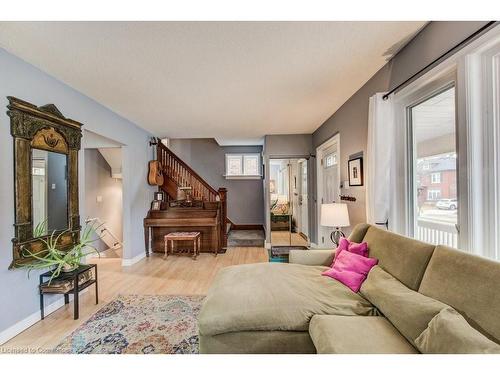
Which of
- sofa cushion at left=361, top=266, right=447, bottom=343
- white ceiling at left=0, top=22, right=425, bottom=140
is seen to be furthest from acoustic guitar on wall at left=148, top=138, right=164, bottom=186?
sofa cushion at left=361, top=266, right=447, bottom=343

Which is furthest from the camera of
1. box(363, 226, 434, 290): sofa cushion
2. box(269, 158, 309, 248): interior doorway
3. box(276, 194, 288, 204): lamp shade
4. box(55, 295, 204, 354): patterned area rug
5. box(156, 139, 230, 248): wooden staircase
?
box(276, 194, 288, 204): lamp shade

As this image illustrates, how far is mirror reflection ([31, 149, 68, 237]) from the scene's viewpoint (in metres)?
2.22

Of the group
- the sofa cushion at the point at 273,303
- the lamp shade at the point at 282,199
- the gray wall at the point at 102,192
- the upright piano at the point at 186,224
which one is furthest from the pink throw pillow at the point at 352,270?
the lamp shade at the point at 282,199

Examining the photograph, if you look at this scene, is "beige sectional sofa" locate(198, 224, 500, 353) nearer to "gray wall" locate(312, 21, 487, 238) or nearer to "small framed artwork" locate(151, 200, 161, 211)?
"gray wall" locate(312, 21, 487, 238)

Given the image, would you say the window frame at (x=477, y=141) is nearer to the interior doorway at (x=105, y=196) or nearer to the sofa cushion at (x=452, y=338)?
the sofa cushion at (x=452, y=338)

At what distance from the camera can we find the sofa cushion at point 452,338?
0.88 metres

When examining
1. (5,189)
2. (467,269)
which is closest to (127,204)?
(5,189)

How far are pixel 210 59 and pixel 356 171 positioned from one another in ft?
6.85

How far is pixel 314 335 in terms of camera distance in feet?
4.45

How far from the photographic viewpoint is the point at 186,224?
14.8 feet

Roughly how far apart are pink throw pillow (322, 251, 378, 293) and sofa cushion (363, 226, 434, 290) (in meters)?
0.10

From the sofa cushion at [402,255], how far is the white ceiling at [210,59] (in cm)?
159
